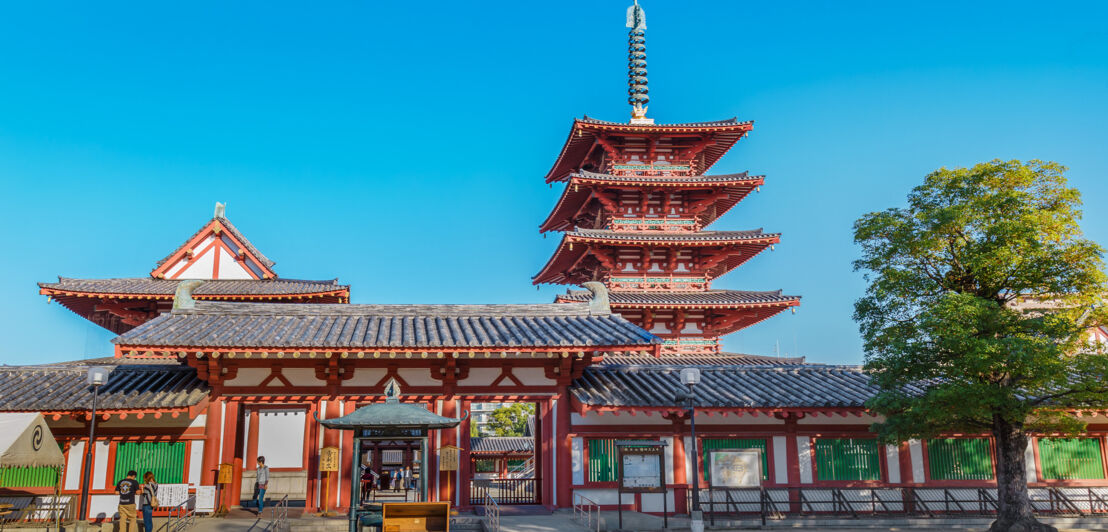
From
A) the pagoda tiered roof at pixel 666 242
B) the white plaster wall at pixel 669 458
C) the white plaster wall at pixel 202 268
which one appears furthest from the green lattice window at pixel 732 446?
the white plaster wall at pixel 202 268

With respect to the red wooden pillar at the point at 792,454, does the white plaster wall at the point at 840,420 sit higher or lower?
higher

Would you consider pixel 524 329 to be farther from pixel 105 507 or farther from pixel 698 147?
pixel 698 147

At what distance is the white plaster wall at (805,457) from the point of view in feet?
62.7

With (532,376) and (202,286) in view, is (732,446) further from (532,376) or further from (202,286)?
(202,286)

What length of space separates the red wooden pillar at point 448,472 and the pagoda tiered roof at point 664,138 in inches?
604

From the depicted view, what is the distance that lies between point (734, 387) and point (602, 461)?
13.2ft

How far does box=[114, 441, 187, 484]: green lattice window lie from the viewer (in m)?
17.6

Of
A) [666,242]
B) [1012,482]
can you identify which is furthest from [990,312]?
[666,242]

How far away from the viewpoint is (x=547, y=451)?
61.0ft

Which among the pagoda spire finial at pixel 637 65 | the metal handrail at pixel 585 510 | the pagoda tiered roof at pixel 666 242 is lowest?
the metal handrail at pixel 585 510

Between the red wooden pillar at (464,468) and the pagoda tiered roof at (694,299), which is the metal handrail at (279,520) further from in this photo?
the pagoda tiered roof at (694,299)

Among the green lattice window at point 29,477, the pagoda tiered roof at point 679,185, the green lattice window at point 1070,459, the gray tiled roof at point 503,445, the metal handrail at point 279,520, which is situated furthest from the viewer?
the gray tiled roof at point 503,445

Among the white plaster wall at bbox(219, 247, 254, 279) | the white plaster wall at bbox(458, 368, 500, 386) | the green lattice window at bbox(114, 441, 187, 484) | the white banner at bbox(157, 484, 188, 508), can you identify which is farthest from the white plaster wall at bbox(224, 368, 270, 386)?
the white plaster wall at bbox(219, 247, 254, 279)

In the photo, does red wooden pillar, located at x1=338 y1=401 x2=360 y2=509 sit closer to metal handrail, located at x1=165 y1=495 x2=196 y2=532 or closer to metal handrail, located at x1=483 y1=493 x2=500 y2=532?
metal handrail, located at x1=165 y1=495 x2=196 y2=532
